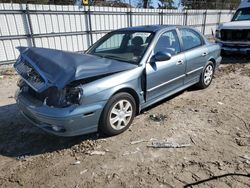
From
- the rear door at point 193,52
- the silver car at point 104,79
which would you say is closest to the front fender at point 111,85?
the silver car at point 104,79

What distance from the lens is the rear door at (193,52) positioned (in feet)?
16.1

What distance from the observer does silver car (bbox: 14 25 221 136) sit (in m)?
3.05

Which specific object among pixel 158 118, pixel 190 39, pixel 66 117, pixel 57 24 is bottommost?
pixel 158 118

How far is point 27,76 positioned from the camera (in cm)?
343

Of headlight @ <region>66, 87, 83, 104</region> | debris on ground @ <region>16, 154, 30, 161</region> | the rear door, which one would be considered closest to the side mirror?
the rear door

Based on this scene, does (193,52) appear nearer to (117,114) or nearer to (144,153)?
(117,114)

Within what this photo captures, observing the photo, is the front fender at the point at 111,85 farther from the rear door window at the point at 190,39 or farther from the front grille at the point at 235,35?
the front grille at the point at 235,35

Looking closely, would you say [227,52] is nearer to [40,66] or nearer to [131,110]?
[131,110]

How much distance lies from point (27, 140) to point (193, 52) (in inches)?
148

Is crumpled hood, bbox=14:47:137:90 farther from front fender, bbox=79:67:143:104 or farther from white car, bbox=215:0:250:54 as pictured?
white car, bbox=215:0:250:54

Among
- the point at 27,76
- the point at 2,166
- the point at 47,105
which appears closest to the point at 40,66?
the point at 27,76

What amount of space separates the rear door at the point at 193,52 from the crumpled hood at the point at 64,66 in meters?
1.70

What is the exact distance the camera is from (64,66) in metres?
3.20

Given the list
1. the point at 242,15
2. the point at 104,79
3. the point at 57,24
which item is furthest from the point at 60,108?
the point at 242,15
